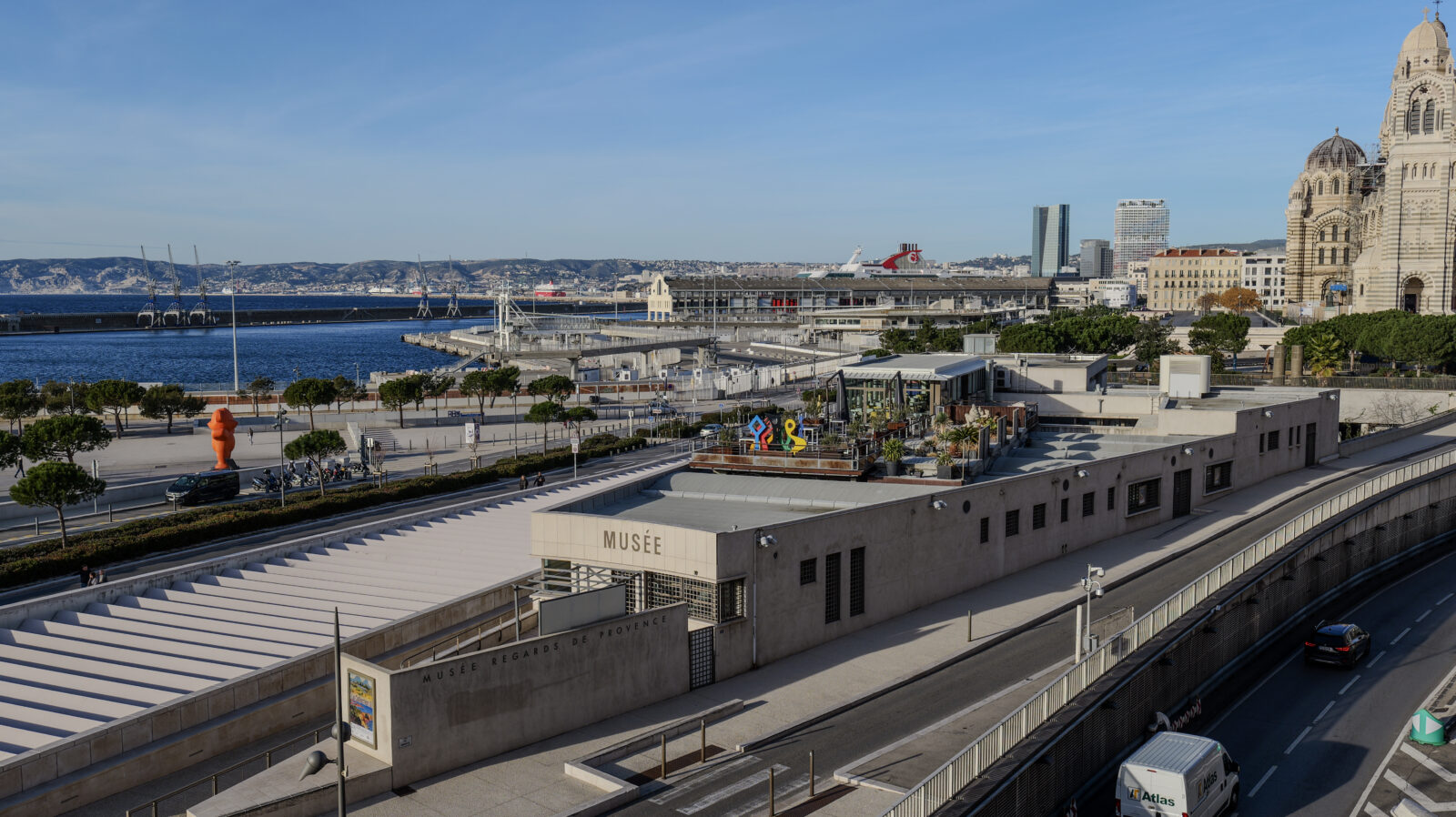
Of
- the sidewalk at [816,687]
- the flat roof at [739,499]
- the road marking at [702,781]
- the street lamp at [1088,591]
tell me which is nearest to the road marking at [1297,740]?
the street lamp at [1088,591]

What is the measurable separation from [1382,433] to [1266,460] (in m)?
20.4

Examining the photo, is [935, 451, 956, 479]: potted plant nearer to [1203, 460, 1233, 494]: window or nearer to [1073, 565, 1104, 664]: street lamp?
[1073, 565, 1104, 664]: street lamp

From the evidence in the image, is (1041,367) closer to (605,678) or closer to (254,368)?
(605,678)

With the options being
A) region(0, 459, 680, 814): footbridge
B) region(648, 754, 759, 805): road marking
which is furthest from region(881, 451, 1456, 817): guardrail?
region(0, 459, 680, 814): footbridge

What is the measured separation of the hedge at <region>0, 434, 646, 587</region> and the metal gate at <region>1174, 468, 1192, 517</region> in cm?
3499

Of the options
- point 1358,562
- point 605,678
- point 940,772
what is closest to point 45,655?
point 605,678

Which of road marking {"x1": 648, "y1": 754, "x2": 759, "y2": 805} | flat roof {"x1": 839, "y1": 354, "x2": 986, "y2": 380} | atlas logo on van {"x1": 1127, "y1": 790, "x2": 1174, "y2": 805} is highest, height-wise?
flat roof {"x1": 839, "y1": 354, "x2": 986, "y2": 380}

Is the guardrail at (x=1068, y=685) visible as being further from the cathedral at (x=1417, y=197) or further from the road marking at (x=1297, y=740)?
the cathedral at (x=1417, y=197)

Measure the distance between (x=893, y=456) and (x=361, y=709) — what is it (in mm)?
21160

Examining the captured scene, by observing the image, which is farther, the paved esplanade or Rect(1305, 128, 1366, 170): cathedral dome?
Rect(1305, 128, 1366, 170): cathedral dome

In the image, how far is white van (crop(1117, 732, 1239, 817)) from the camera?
2091cm

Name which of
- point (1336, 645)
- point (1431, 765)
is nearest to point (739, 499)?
point (1336, 645)

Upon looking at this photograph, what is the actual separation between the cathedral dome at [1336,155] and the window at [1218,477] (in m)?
154

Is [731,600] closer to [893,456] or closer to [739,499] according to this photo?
[739,499]
